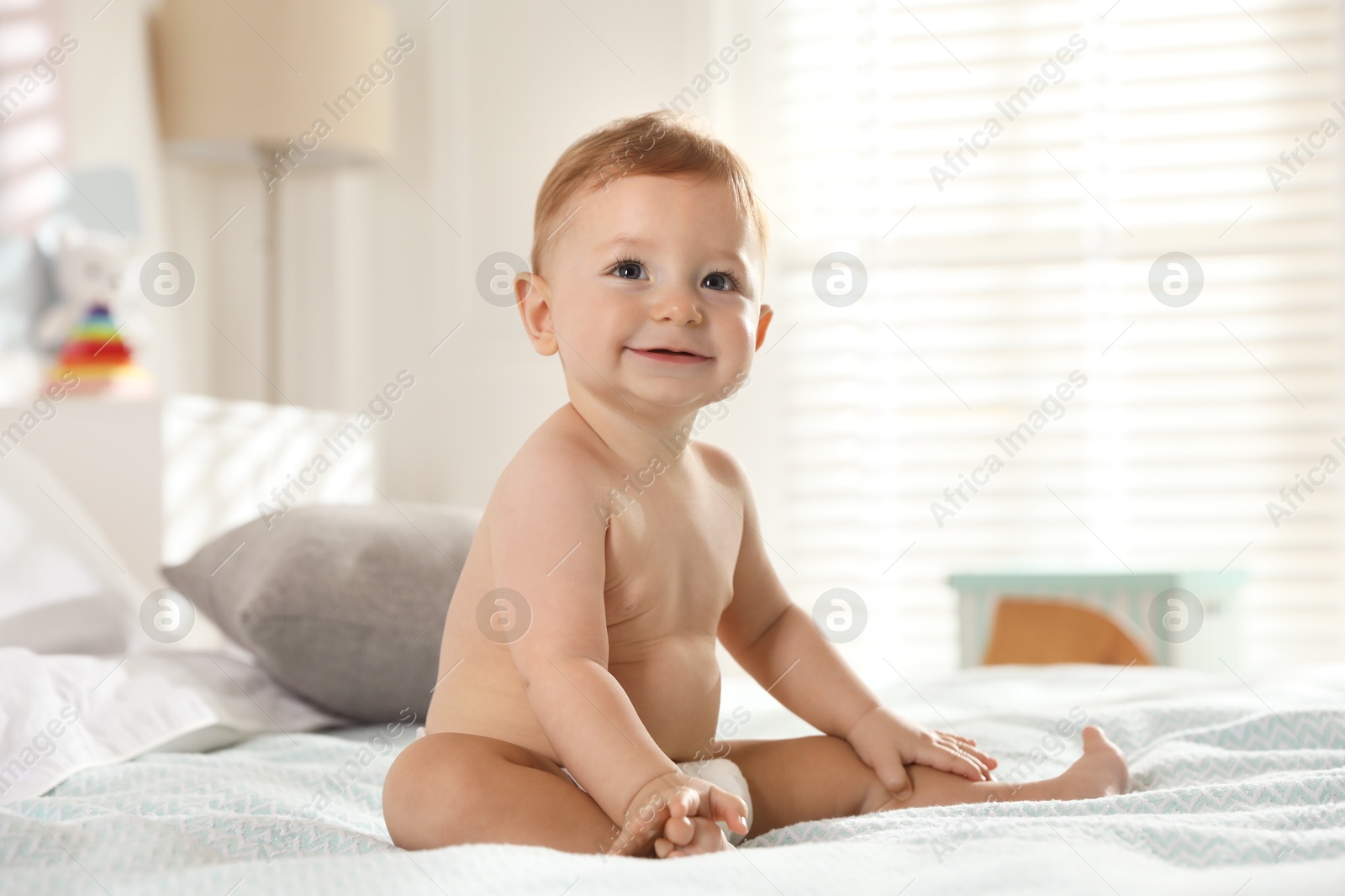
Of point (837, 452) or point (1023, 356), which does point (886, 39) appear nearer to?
point (1023, 356)

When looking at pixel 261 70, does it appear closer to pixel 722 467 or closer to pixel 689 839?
pixel 722 467

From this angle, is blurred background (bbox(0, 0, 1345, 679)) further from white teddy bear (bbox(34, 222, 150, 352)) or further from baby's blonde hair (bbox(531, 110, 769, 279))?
baby's blonde hair (bbox(531, 110, 769, 279))

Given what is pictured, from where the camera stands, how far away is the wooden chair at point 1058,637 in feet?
5.97

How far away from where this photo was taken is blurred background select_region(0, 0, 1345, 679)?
2682 mm

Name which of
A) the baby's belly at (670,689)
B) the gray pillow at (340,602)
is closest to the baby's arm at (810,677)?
the baby's belly at (670,689)

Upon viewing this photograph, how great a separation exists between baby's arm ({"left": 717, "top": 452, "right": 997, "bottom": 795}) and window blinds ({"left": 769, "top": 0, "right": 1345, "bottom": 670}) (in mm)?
1781

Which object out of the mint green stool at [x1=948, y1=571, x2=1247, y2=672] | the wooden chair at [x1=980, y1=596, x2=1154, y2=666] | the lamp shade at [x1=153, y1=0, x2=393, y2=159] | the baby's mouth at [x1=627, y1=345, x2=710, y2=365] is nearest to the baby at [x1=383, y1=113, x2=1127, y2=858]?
the baby's mouth at [x1=627, y1=345, x2=710, y2=365]

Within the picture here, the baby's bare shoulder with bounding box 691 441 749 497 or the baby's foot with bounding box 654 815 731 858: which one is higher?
the baby's bare shoulder with bounding box 691 441 749 497

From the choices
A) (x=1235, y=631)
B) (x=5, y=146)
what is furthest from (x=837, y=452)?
(x=5, y=146)

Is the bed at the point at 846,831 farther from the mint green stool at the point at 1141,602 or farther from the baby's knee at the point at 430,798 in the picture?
the mint green stool at the point at 1141,602

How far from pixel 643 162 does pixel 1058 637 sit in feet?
4.47

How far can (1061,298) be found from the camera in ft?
9.06

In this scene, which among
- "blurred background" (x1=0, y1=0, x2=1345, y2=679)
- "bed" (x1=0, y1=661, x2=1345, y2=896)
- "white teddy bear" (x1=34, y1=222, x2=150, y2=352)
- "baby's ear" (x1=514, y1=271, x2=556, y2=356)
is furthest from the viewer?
"blurred background" (x1=0, y1=0, x2=1345, y2=679)

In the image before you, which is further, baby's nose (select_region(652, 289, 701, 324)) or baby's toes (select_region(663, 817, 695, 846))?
baby's nose (select_region(652, 289, 701, 324))
